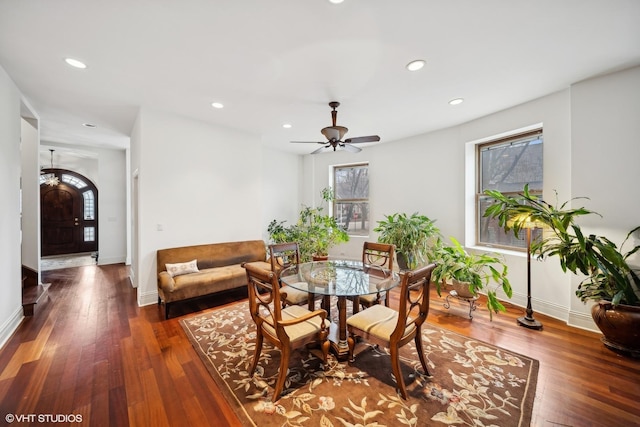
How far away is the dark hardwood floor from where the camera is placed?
67.2 inches

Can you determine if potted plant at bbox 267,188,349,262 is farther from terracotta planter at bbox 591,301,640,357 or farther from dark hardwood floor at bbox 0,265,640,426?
terracotta planter at bbox 591,301,640,357

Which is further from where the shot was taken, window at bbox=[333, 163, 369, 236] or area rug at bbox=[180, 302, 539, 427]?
window at bbox=[333, 163, 369, 236]

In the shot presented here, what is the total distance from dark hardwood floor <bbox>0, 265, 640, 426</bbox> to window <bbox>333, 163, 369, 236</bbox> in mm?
2802

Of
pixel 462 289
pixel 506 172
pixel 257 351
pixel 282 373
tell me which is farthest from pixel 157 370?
pixel 506 172

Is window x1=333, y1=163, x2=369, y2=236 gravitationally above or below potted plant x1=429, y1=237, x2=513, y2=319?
above

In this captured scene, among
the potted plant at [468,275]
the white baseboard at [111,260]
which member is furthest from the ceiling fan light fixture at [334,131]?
the white baseboard at [111,260]

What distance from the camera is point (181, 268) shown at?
3.54m

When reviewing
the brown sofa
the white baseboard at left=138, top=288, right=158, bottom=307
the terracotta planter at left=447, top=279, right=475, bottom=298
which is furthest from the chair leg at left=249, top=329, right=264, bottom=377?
the terracotta planter at left=447, top=279, right=475, bottom=298

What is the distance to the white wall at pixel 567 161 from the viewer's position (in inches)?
102

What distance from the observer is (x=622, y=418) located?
1665 millimetres

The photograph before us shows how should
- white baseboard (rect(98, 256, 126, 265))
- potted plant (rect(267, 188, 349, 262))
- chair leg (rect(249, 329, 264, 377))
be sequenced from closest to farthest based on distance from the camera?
chair leg (rect(249, 329, 264, 377)) < potted plant (rect(267, 188, 349, 262)) < white baseboard (rect(98, 256, 126, 265))

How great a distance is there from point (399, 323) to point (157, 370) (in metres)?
2.11

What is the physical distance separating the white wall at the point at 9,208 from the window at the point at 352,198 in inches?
202

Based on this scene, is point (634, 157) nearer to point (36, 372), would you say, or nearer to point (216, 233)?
point (216, 233)
